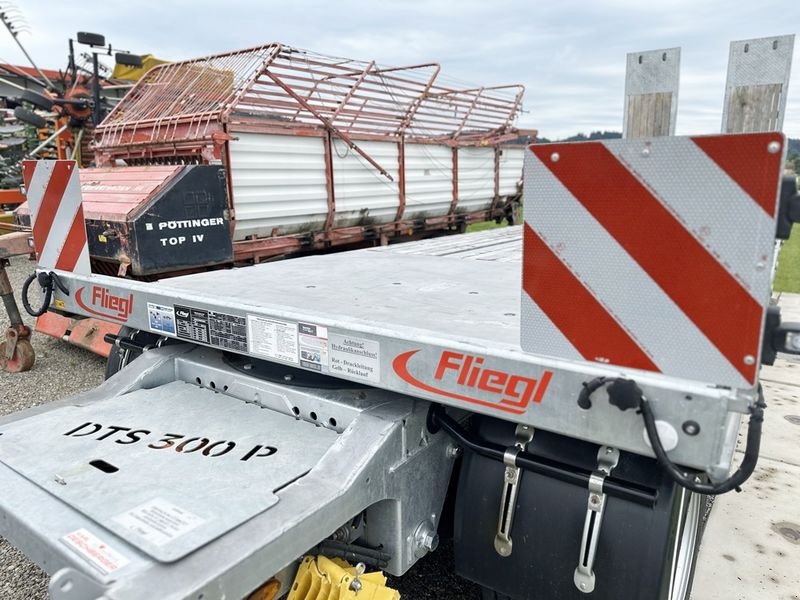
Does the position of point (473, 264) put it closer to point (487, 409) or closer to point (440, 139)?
point (487, 409)

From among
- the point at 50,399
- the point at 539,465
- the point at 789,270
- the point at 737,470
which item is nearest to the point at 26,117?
the point at 50,399

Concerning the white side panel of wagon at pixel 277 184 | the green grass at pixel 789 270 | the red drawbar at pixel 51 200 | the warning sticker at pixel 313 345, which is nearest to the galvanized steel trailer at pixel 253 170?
the white side panel of wagon at pixel 277 184

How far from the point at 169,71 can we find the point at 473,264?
5099mm

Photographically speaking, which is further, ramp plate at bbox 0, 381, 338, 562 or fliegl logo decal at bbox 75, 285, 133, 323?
fliegl logo decal at bbox 75, 285, 133, 323

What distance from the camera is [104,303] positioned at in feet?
7.95

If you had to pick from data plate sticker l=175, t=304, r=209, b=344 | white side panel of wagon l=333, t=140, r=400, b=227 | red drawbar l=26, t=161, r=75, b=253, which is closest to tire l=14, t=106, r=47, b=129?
white side panel of wagon l=333, t=140, r=400, b=227

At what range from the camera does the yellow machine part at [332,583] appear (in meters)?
1.47

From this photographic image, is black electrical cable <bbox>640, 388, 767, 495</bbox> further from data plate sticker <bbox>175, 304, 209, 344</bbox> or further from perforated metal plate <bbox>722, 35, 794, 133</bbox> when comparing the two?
perforated metal plate <bbox>722, 35, 794, 133</bbox>

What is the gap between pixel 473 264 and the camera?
309 cm

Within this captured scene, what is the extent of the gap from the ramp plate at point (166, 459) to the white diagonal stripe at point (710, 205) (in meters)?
1.06

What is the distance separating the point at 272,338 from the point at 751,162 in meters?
1.36

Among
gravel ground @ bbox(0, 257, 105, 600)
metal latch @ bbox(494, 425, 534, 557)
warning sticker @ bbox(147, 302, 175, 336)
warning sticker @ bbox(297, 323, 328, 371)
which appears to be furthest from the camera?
gravel ground @ bbox(0, 257, 105, 600)

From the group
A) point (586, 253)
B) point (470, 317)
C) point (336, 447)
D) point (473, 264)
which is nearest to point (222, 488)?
point (336, 447)

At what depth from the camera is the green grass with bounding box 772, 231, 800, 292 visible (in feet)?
26.2
